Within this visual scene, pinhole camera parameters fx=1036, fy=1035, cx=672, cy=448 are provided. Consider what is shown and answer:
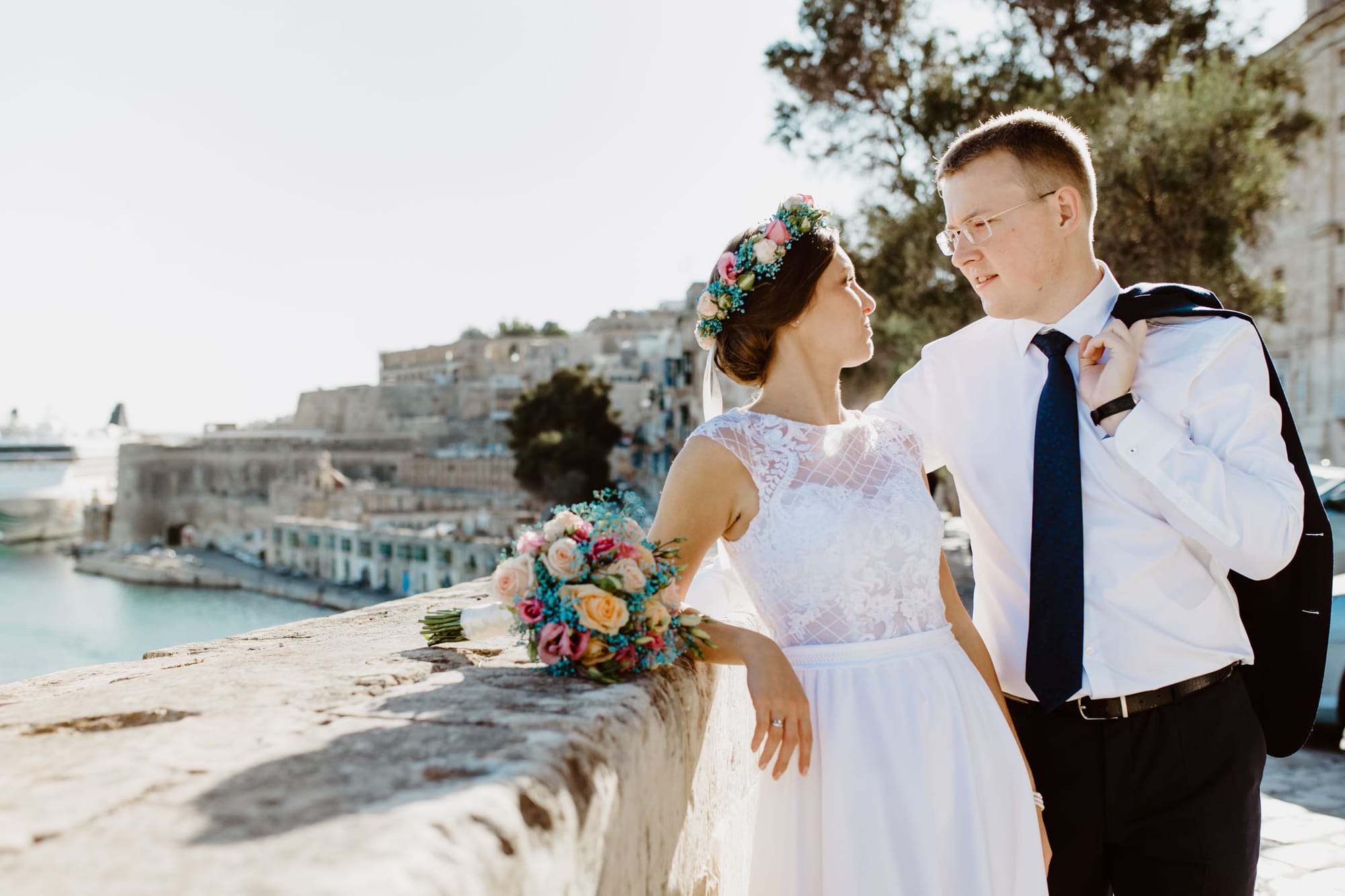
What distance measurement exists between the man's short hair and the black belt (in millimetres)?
788

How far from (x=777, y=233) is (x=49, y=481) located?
90.6m

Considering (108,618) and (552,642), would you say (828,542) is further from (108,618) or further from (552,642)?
(108,618)

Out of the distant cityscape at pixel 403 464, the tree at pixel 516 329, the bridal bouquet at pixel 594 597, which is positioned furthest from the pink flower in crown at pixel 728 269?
the tree at pixel 516 329

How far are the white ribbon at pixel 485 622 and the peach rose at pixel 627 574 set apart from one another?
0.23 metres

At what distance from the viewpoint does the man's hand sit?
1617mm

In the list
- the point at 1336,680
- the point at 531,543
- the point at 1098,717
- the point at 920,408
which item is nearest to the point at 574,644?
the point at 531,543

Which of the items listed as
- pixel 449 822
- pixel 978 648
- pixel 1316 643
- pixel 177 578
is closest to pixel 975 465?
pixel 978 648

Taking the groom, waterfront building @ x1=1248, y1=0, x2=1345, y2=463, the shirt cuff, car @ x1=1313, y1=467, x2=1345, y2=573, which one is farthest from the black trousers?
waterfront building @ x1=1248, y1=0, x2=1345, y2=463

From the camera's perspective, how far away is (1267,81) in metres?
10.9

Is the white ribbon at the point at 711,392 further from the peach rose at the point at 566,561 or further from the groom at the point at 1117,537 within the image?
the peach rose at the point at 566,561

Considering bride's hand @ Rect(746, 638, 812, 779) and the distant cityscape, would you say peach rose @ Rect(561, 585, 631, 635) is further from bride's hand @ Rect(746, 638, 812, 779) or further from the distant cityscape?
the distant cityscape

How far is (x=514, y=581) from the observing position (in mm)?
1342

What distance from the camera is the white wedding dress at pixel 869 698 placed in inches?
58.2

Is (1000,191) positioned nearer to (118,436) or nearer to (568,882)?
(568,882)
